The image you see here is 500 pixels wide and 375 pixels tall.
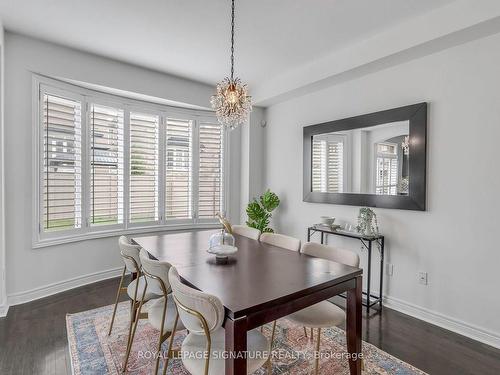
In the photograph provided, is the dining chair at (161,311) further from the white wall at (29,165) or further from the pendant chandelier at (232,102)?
the white wall at (29,165)

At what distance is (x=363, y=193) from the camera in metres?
3.33

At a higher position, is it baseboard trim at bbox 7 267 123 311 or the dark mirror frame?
the dark mirror frame

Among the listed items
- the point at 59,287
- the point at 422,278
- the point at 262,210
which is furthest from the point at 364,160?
the point at 59,287

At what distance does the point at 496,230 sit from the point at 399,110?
1.41m

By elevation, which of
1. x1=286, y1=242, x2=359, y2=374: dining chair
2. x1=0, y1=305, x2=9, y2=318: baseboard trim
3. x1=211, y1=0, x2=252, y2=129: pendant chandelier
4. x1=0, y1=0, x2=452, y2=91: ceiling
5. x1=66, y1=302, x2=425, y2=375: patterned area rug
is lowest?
x1=66, y1=302, x2=425, y2=375: patterned area rug

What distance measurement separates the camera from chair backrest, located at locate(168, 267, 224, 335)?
4.20 ft

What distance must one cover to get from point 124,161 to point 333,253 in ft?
10.5

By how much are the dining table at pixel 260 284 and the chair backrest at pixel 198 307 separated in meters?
0.05

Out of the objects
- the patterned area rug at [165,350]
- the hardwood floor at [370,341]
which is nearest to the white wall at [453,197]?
the hardwood floor at [370,341]

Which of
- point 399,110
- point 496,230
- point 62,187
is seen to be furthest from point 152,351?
point 399,110

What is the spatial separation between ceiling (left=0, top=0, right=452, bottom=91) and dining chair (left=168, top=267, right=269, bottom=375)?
2.32 meters

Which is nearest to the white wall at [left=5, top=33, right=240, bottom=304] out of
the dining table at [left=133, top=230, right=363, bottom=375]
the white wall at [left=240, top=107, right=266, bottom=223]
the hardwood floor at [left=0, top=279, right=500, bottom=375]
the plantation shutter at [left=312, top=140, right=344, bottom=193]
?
the hardwood floor at [left=0, top=279, right=500, bottom=375]

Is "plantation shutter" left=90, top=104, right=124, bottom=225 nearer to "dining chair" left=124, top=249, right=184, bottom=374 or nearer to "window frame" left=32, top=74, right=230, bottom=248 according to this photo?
"window frame" left=32, top=74, right=230, bottom=248

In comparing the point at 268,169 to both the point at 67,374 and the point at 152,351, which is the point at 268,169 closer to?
the point at 152,351
